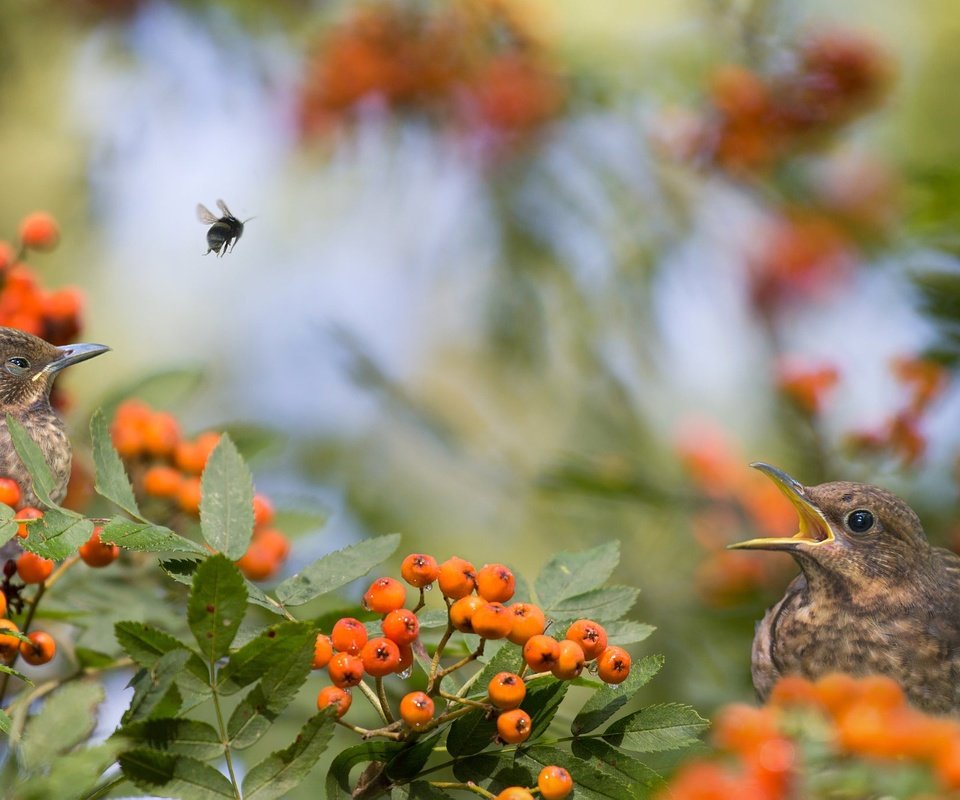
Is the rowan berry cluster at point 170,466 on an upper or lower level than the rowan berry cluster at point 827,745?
lower

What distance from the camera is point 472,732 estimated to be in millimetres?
2055

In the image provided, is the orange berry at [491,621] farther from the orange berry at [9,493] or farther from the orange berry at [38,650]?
the orange berry at [9,493]

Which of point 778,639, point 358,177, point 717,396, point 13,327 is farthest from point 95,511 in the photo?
point 717,396

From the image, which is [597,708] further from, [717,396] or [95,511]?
[717,396]

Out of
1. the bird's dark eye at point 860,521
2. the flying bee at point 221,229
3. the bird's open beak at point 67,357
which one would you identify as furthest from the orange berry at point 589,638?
the flying bee at point 221,229

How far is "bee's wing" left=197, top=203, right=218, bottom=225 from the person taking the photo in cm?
345

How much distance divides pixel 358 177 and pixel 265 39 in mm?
1178

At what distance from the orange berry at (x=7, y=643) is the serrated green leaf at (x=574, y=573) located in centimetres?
93

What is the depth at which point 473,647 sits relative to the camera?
2.36m

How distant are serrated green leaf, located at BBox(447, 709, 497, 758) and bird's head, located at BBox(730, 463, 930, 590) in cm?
108

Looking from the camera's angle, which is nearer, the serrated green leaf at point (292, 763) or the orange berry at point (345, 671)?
the serrated green leaf at point (292, 763)

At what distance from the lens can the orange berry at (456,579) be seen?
2115 mm

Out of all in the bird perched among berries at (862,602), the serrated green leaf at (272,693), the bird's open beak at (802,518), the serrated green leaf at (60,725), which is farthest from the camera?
the bird's open beak at (802,518)

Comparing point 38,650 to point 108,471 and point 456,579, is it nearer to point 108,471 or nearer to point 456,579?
point 108,471
